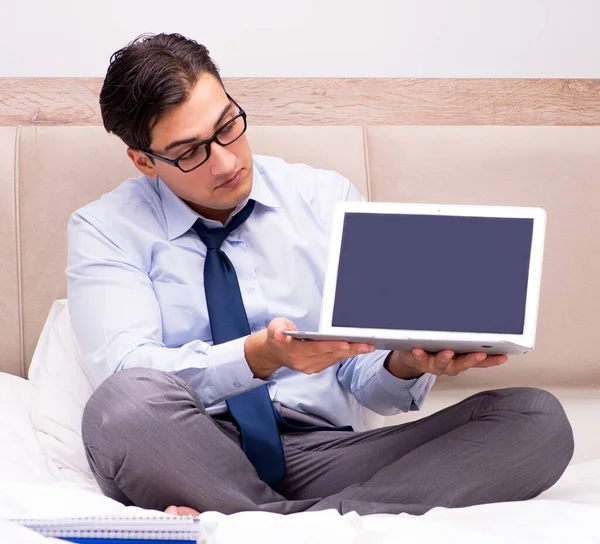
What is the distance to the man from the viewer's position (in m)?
1.18

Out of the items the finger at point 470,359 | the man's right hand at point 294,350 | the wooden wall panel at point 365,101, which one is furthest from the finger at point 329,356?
the wooden wall panel at point 365,101

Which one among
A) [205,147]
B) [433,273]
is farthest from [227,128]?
[433,273]

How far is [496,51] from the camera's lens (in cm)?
195

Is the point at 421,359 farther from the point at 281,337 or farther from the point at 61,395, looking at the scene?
the point at 61,395

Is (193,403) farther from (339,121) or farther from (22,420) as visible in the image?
(339,121)

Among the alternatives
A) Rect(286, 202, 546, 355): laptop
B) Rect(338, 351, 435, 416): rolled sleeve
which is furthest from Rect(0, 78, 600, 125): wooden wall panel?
Rect(286, 202, 546, 355): laptop

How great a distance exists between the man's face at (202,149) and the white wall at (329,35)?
20.4 inches

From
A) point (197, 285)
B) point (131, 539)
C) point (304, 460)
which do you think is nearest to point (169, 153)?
point (197, 285)

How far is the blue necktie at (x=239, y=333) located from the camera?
4.34ft

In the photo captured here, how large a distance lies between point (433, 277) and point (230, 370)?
12.9 inches

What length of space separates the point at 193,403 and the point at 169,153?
0.41 m

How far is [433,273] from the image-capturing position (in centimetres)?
113

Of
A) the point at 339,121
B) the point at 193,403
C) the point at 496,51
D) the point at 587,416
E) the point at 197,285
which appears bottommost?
the point at 587,416

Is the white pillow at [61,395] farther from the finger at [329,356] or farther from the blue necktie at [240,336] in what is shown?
the finger at [329,356]
